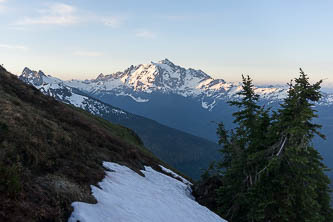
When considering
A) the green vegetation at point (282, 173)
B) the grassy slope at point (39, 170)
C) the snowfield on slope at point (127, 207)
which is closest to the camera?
the grassy slope at point (39, 170)

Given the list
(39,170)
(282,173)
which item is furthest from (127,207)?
(282,173)

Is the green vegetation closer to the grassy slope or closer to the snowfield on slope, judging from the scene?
the snowfield on slope

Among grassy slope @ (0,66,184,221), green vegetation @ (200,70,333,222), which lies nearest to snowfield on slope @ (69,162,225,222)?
grassy slope @ (0,66,184,221)

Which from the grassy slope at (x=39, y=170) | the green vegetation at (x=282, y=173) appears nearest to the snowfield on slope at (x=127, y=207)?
the grassy slope at (x=39, y=170)

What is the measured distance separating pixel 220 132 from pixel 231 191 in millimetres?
6341

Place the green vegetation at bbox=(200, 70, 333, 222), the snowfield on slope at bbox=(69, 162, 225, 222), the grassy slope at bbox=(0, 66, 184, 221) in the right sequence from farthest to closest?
the green vegetation at bbox=(200, 70, 333, 222), the snowfield on slope at bbox=(69, 162, 225, 222), the grassy slope at bbox=(0, 66, 184, 221)

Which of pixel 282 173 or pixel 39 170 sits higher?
pixel 282 173

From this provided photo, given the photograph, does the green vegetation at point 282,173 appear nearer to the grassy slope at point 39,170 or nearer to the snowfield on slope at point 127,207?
the snowfield on slope at point 127,207

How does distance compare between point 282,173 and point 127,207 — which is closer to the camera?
point 127,207

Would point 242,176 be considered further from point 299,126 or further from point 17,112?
point 17,112

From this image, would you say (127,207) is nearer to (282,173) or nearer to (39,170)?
(39,170)

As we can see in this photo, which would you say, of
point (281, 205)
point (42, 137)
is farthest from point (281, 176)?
point (42, 137)

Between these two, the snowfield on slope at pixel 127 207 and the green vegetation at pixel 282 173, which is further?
the green vegetation at pixel 282 173

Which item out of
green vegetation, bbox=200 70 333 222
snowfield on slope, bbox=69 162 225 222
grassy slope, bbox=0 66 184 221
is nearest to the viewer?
grassy slope, bbox=0 66 184 221
